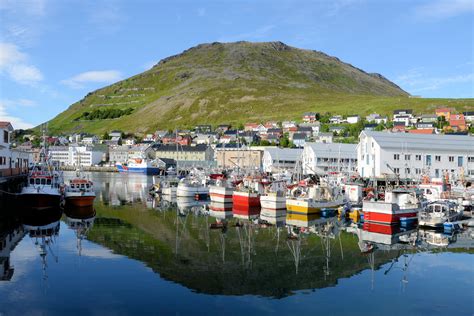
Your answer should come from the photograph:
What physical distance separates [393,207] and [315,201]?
28.6 feet

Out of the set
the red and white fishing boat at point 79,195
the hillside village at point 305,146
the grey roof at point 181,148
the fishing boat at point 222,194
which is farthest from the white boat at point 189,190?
the grey roof at point 181,148

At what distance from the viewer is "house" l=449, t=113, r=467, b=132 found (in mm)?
133288

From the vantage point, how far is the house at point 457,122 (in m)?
133

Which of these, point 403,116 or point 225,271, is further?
point 403,116

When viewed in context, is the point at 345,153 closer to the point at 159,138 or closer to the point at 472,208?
the point at 472,208

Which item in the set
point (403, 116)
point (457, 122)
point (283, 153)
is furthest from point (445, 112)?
point (283, 153)

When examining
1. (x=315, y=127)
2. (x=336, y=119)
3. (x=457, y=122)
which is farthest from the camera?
(x=336, y=119)

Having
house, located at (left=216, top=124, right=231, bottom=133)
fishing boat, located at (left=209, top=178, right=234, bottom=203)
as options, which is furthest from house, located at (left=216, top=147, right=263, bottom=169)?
fishing boat, located at (left=209, top=178, right=234, bottom=203)

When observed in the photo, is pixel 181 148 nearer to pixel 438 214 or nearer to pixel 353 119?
pixel 353 119

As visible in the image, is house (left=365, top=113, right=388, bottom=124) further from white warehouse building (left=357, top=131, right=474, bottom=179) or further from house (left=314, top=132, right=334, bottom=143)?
white warehouse building (left=357, top=131, right=474, bottom=179)

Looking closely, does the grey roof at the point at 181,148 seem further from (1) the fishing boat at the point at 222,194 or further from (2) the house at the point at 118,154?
(1) the fishing boat at the point at 222,194

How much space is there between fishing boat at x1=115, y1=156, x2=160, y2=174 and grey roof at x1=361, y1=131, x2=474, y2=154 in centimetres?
8311

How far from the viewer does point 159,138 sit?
194 metres

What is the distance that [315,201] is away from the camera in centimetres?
4412
